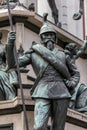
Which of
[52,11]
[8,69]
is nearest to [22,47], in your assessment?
[8,69]

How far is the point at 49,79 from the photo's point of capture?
10250mm

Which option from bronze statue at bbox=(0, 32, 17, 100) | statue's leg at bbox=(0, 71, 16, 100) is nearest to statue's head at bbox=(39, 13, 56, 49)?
bronze statue at bbox=(0, 32, 17, 100)

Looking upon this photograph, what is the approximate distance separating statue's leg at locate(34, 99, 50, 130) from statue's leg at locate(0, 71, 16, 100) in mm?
1111

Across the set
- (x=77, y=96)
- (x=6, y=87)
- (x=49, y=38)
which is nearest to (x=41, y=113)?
(x=49, y=38)

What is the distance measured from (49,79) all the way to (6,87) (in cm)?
126

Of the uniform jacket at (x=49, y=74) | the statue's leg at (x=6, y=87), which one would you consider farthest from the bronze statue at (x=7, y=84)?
the uniform jacket at (x=49, y=74)

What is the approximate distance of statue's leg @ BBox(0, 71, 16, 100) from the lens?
11.2 metres

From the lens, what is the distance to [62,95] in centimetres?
1012

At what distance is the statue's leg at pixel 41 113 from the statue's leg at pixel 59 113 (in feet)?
0.34

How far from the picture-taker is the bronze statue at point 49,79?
10.1 m

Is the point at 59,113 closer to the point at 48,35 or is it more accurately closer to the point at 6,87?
the point at 48,35

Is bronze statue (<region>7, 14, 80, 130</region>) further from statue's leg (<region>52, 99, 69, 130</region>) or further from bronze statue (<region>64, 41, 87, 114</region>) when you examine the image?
bronze statue (<region>64, 41, 87, 114</region>)

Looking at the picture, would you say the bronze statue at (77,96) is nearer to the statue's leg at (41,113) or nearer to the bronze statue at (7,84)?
the bronze statue at (7,84)

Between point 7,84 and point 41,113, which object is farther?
point 7,84
